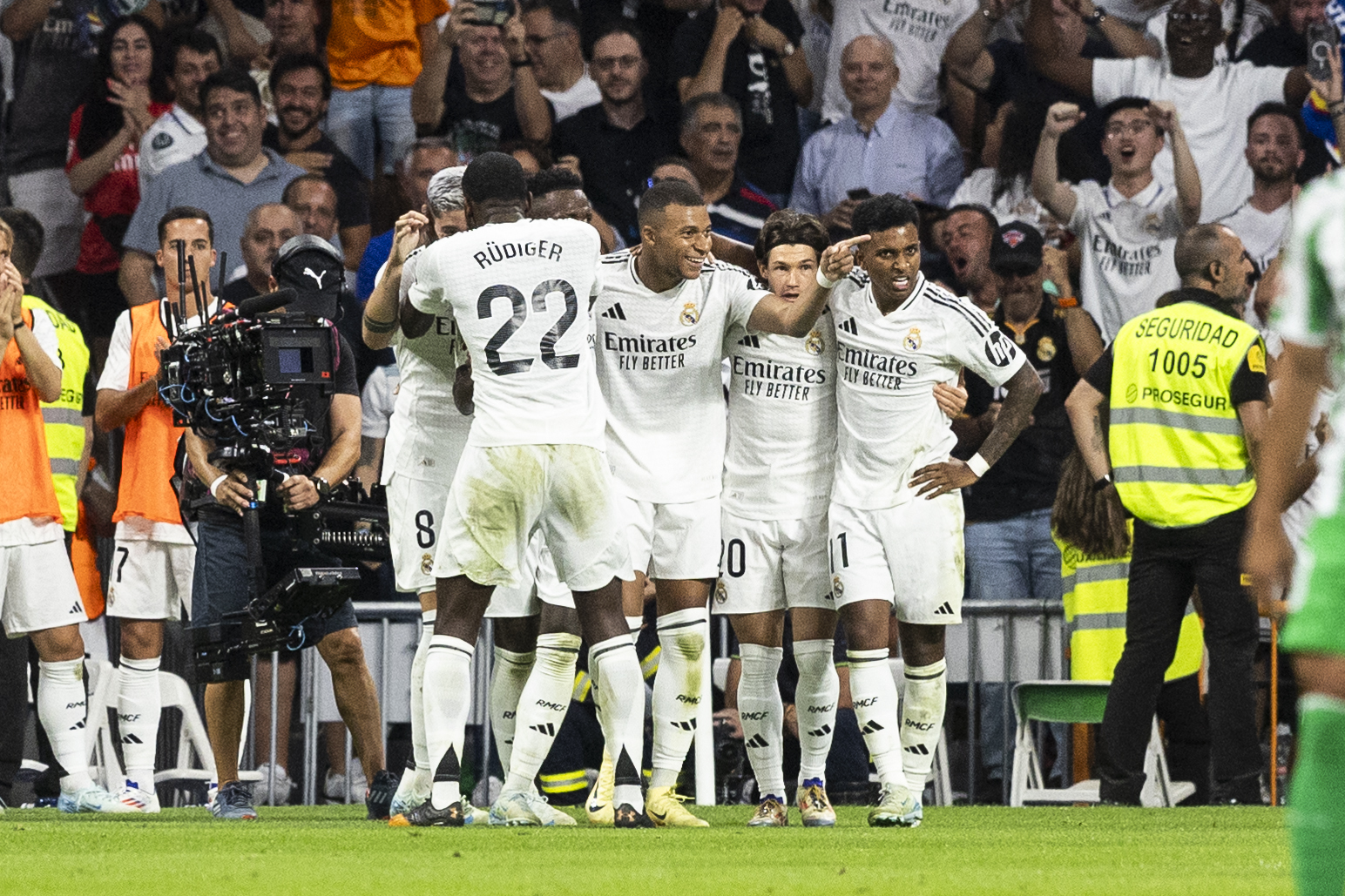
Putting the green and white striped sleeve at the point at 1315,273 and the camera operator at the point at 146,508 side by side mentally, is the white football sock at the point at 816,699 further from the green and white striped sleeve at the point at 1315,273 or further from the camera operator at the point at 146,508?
the green and white striped sleeve at the point at 1315,273

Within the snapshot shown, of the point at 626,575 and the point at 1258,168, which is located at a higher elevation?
the point at 1258,168

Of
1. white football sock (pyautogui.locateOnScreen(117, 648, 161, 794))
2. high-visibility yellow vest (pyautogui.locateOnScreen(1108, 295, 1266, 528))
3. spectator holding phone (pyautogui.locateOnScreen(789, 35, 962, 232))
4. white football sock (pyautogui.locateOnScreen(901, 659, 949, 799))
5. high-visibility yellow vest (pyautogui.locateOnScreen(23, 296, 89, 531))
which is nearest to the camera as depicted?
white football sock (pyautogui.locateOnScreen(901, 659, 949, 799))

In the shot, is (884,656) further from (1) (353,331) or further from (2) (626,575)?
(1) (353,331)

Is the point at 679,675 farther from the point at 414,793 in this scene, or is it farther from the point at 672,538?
the point at 414,793

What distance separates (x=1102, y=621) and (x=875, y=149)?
12.3 feet

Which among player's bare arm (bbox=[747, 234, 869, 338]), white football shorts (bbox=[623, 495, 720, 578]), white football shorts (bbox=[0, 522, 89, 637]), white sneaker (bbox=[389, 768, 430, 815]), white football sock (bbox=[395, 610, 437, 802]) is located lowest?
white sneaker (bbox=[389, 768, 430, 815])

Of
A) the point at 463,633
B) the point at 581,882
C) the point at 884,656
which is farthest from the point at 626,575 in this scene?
the point at 581,882

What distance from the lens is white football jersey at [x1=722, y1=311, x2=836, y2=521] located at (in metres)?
8.95

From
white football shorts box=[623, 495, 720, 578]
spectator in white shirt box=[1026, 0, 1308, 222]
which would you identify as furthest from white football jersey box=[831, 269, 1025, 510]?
spectator in white shirt box=[1026, 0, 1308, 222]

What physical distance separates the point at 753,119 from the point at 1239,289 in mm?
4020

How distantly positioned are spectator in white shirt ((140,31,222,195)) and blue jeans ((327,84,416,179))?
0.90m

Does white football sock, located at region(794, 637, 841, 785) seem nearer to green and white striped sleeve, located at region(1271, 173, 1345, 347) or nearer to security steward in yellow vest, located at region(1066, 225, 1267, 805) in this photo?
security steward in yellow vest, located at region(1066, 225, 1267, 805)

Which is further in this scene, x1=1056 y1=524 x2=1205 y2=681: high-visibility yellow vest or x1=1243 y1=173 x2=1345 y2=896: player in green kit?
x1=1056 y1=524 x2=1205 y2=681: high-visibility yellow vest

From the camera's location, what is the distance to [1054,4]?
13633 mm
